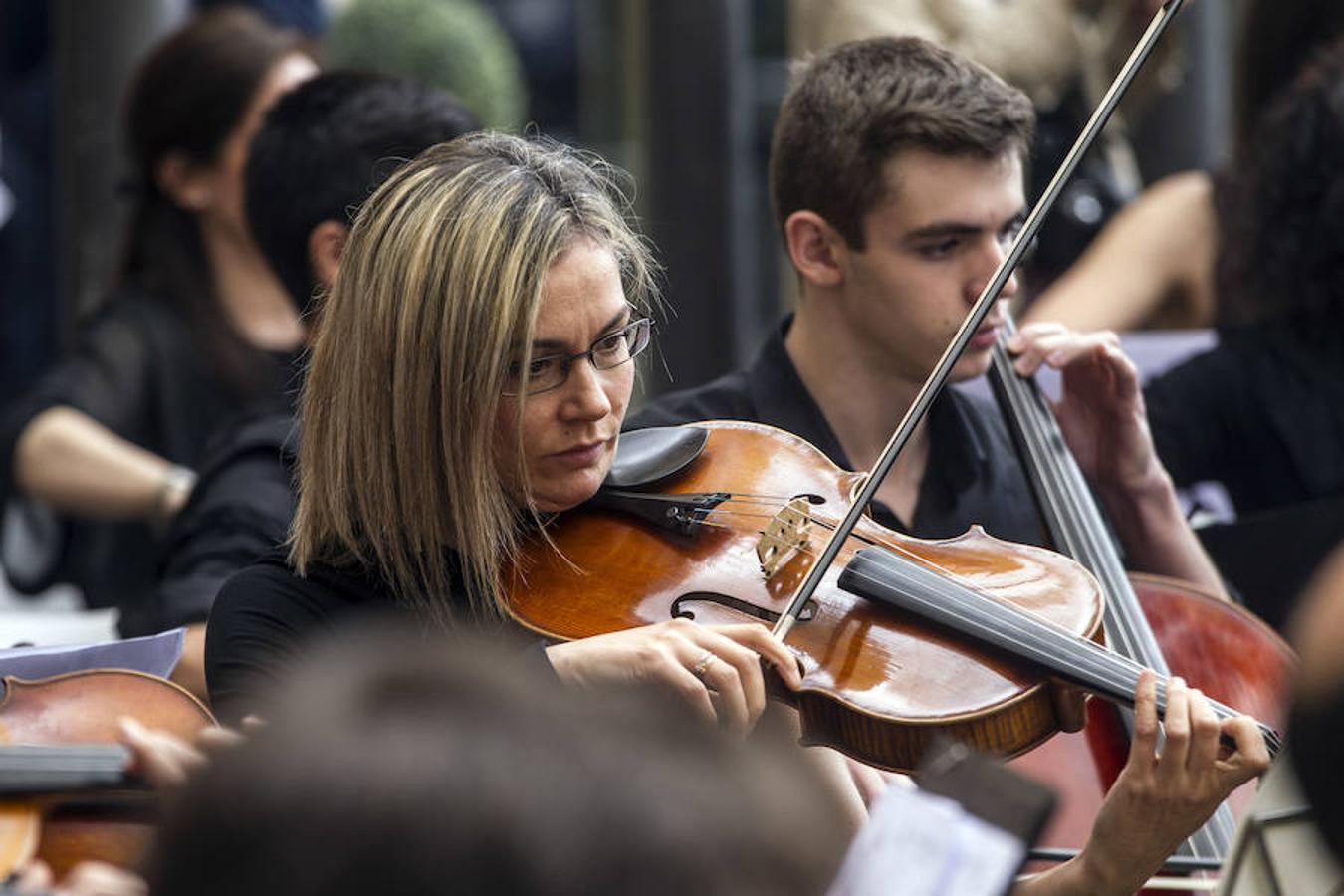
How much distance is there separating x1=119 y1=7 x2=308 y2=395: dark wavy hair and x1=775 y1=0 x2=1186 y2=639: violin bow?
6.30ft

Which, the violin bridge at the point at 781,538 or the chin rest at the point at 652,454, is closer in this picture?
the violin bridge at the point at 781,538

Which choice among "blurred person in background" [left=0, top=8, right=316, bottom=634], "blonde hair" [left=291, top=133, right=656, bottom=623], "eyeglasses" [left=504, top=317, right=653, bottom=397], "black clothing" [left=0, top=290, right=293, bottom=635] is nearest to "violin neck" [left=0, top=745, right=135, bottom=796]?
"blonde hair" [left=291, top=133, right=656, bottom=623]

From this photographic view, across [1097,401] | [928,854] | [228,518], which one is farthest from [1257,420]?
[928,854]

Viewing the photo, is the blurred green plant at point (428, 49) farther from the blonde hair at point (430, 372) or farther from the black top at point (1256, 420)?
the blonde hair at point (430, 372)

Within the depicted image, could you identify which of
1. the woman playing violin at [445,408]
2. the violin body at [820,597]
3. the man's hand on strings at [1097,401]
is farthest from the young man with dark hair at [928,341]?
the woman playing violin at [445,408]

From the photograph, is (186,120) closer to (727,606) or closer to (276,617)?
(276,617)

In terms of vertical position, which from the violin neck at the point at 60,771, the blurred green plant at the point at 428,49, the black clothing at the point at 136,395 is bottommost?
the black clothing at the point at 136,395

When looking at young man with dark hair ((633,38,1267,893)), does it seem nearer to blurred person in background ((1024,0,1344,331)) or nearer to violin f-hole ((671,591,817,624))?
violin f-hole ((671,591,817,624))

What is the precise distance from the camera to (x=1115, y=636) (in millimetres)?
2305

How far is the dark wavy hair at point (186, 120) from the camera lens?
387 centimetres

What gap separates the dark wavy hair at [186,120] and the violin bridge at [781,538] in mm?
1945

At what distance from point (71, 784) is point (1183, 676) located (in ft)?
4.27

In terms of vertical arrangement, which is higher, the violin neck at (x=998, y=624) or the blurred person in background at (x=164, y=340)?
the violin neck at (x=998, y=624)

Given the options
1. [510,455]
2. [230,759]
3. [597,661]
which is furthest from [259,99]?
[230,759]
